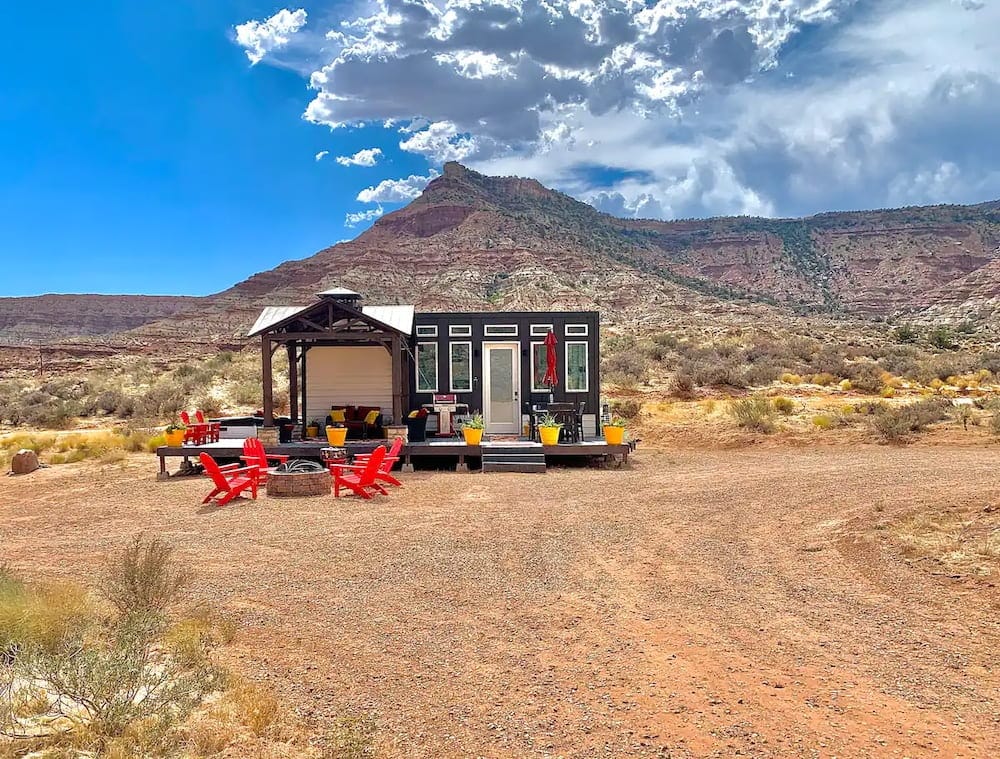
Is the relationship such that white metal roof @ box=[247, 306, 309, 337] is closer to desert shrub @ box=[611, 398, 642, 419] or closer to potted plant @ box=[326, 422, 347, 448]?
potted plant @ box=[326, 422, 347, 448]

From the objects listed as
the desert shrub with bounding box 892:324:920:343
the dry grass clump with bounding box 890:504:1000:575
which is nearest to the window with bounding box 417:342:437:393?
the dry grass clump with bounding box 890:504:1000:575

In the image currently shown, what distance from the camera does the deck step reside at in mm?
13930

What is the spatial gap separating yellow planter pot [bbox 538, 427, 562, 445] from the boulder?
10.7 m

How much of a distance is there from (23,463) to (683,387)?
19614mm

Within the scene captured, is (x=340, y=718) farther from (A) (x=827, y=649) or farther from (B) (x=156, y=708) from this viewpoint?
(A) (x=827, y=649)

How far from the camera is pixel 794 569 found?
22.7 feet

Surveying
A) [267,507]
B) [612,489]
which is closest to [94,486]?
[267,507]

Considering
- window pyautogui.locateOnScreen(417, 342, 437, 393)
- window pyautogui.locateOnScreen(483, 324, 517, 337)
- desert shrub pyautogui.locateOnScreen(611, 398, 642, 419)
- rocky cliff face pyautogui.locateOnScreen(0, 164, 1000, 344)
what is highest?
rocky cliff face pyautogui.locateOnScreen(0, 164, 1000, 344)

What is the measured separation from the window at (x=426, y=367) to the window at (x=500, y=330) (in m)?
1.31

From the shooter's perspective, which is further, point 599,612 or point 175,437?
point 175,437

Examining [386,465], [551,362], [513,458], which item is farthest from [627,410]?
[386,465]

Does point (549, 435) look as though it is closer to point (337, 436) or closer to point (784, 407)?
point (337, 436)

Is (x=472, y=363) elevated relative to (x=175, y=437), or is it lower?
elevated

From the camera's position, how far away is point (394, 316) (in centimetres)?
1631
